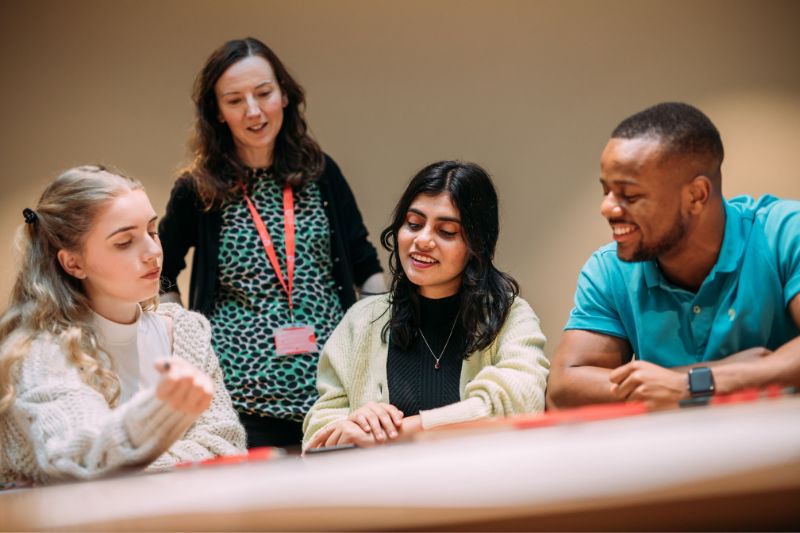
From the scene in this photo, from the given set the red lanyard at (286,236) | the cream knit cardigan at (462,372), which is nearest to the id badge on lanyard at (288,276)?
the red lanyard at (286,236)

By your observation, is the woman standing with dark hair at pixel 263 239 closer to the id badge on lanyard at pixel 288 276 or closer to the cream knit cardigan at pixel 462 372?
the id badge on lanyard at pixel 288 276

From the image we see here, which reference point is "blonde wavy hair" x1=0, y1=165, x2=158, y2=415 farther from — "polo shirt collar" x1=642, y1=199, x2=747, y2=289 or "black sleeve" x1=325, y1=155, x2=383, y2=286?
"polo shirt collar" x1=642, y1=199, x2=747, y2=289

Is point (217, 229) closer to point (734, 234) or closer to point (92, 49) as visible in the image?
point (734, 234)

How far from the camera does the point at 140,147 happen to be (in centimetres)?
402

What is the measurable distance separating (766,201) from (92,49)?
305 cm

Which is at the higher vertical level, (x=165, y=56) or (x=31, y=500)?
(x=165, y=56)

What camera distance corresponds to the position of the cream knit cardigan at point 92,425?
151 cm

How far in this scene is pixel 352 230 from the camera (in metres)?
2.73

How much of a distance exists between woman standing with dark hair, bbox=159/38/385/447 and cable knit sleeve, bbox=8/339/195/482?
2.42 ft

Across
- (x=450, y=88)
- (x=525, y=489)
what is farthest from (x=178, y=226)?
(x=525, y=489)

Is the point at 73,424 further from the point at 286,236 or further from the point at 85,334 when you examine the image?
the point at 286,236

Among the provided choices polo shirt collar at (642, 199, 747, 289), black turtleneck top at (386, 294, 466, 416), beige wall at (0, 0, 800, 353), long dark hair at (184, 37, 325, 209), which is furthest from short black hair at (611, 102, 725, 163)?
beige wall at (0, 0, 800, 353)

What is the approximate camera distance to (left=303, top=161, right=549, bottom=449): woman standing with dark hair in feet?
7.04

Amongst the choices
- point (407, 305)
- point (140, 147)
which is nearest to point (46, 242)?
point (407, 305)
